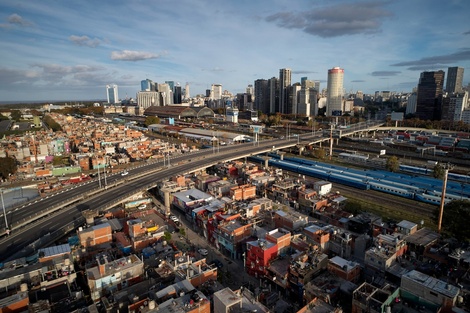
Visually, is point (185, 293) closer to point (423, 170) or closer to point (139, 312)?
point (139, 312)

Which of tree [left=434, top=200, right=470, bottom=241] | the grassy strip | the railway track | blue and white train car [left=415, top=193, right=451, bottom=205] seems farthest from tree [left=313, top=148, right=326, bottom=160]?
tree [left=434, top=200, right=470, bottom=241]

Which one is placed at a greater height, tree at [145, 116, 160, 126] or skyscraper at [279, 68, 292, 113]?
skyscraper at [279, 68, 292, 113]

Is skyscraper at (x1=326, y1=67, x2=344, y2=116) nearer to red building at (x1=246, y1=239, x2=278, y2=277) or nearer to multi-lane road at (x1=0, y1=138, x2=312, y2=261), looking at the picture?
multi-lane road at (x1=0, y1=138, x2=312, y2=261)

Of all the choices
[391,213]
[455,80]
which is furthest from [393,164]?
[455,80]

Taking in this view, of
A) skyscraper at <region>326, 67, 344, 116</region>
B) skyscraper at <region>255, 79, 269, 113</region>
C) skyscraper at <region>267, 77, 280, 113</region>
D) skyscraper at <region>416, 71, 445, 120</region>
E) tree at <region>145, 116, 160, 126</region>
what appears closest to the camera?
tree at <region>145, 116, 160, 126</region>

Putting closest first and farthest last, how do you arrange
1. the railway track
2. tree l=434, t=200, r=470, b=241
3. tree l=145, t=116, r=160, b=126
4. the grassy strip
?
tree l=434, t=200, r=470, b=241, the grassy strip, the railway track, tree l=145, t=116, r=160, b=126

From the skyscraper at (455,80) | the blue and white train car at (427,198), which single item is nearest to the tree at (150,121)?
the blue and white train car at (427,198)

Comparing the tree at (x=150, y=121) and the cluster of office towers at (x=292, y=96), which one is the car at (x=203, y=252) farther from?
the cluster of office towers at (x=292, y=96)
